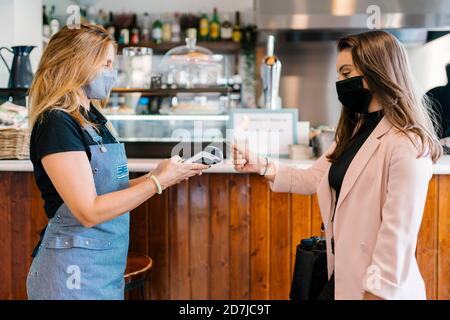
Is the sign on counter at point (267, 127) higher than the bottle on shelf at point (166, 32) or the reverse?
the reverse

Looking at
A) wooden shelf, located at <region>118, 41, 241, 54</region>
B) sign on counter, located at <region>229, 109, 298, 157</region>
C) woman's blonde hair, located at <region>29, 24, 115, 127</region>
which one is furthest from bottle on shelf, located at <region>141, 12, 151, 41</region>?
woman's blonde hair, located at <region>29, 24, 115, 127</region>

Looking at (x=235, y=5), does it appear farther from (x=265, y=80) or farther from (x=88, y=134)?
(x=88, y=134)

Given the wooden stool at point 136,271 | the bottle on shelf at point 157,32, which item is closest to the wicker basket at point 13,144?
the wooden stool at point 136,271

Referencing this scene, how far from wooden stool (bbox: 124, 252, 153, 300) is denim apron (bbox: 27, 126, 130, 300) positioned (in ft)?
1.30

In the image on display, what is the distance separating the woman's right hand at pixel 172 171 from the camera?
161cm

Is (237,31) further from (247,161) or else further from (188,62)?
(247,161)

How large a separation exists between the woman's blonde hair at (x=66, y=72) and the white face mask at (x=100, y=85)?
0.03 m

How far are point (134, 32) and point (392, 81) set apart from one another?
5051mm

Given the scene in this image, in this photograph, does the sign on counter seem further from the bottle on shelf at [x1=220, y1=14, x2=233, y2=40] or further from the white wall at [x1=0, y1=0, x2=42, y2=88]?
the bottle on shelf at [x1=220, y1=14, x2=233, y2=40]

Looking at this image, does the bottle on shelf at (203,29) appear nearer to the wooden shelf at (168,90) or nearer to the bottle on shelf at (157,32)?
the bottle on shelf at (157,32)

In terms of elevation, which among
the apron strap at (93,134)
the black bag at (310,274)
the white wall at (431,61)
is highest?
the white wall at (431,61)

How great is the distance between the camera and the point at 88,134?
5.01 feet

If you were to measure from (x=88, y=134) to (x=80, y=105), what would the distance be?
0.11 meters
